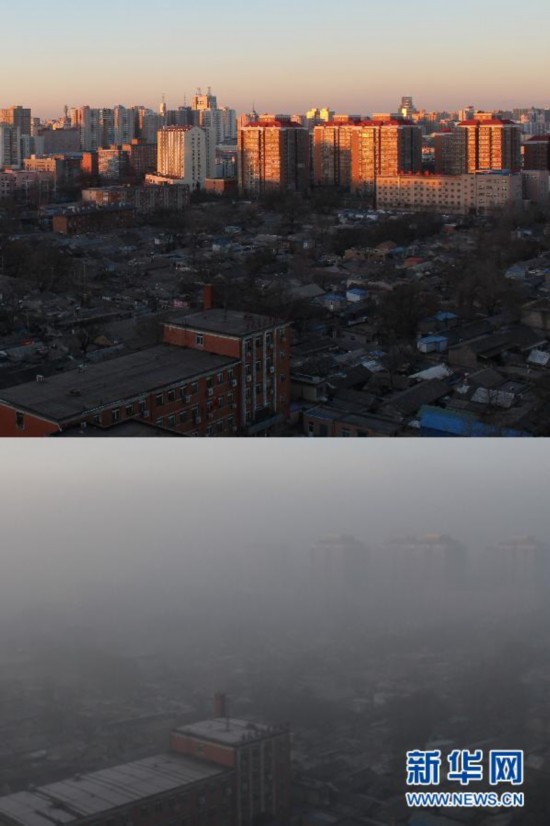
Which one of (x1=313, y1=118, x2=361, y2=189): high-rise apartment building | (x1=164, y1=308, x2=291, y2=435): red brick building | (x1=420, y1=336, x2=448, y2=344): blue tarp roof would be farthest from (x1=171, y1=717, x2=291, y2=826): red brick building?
(x1=313, y1=118, x2=361, y2=189): high-rise apartment building

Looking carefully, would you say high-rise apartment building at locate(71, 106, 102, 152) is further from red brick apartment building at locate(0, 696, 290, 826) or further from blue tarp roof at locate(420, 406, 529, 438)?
red brick apartment building at locate(0, 696, 290, 826)

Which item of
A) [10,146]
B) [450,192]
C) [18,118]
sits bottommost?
[450,192]

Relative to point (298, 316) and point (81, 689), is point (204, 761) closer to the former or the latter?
point (81, 689)

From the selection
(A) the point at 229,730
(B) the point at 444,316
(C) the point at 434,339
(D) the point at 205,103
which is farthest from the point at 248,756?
(D) the point at 205,103

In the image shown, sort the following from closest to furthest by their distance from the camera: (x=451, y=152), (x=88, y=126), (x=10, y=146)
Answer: (x=451, y=152), (x=10, y=146), (x=88, y=126)

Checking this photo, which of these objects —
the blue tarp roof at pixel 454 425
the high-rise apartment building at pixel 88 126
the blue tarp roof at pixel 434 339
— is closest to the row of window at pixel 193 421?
the blue tarp roof at pixel 454 425

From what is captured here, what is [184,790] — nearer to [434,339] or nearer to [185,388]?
[185,388]

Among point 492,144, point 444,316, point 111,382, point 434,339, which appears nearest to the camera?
point 111,382
